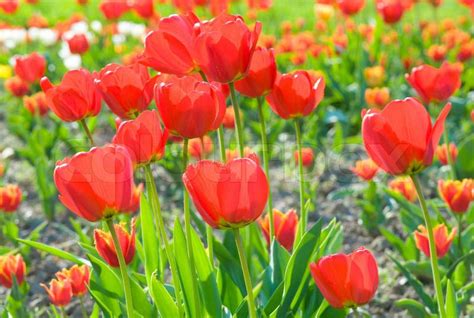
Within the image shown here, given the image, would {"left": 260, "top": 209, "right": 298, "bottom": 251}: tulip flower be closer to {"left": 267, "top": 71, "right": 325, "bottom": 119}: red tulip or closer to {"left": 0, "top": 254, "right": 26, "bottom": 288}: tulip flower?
{"left": 267, "top": 71, "right": 325, "bottom": 119}: red tulip

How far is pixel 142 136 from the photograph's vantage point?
178 centimetres

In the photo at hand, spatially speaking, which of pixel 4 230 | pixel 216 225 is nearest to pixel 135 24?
pixel 4 230

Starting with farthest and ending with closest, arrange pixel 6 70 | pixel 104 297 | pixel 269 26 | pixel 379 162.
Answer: pixel 269 26 < pixel 6 70 < pixel 104 297 < pixel 379 162

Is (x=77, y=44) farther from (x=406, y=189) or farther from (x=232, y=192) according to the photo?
(x=232, y=192)

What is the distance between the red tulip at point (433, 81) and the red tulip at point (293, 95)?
763 millimetres

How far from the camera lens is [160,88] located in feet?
5.57

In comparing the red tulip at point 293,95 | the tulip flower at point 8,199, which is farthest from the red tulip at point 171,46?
the tulip flower at point 8,199

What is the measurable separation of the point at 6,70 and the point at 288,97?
4.77 metres

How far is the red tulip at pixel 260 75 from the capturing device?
198 cm

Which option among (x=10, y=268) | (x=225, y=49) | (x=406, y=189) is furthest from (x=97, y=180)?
(x=406, y=189)

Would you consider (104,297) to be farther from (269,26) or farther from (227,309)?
(269,26)

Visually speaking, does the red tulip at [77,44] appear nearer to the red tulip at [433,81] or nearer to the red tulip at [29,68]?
the red tulip at [29,68]

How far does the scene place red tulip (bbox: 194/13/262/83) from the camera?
177 centimetres

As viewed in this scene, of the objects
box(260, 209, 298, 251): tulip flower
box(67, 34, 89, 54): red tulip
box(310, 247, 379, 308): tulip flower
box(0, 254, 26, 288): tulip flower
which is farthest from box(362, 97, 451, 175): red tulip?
box(67, 34, 89, 54): red tulip
